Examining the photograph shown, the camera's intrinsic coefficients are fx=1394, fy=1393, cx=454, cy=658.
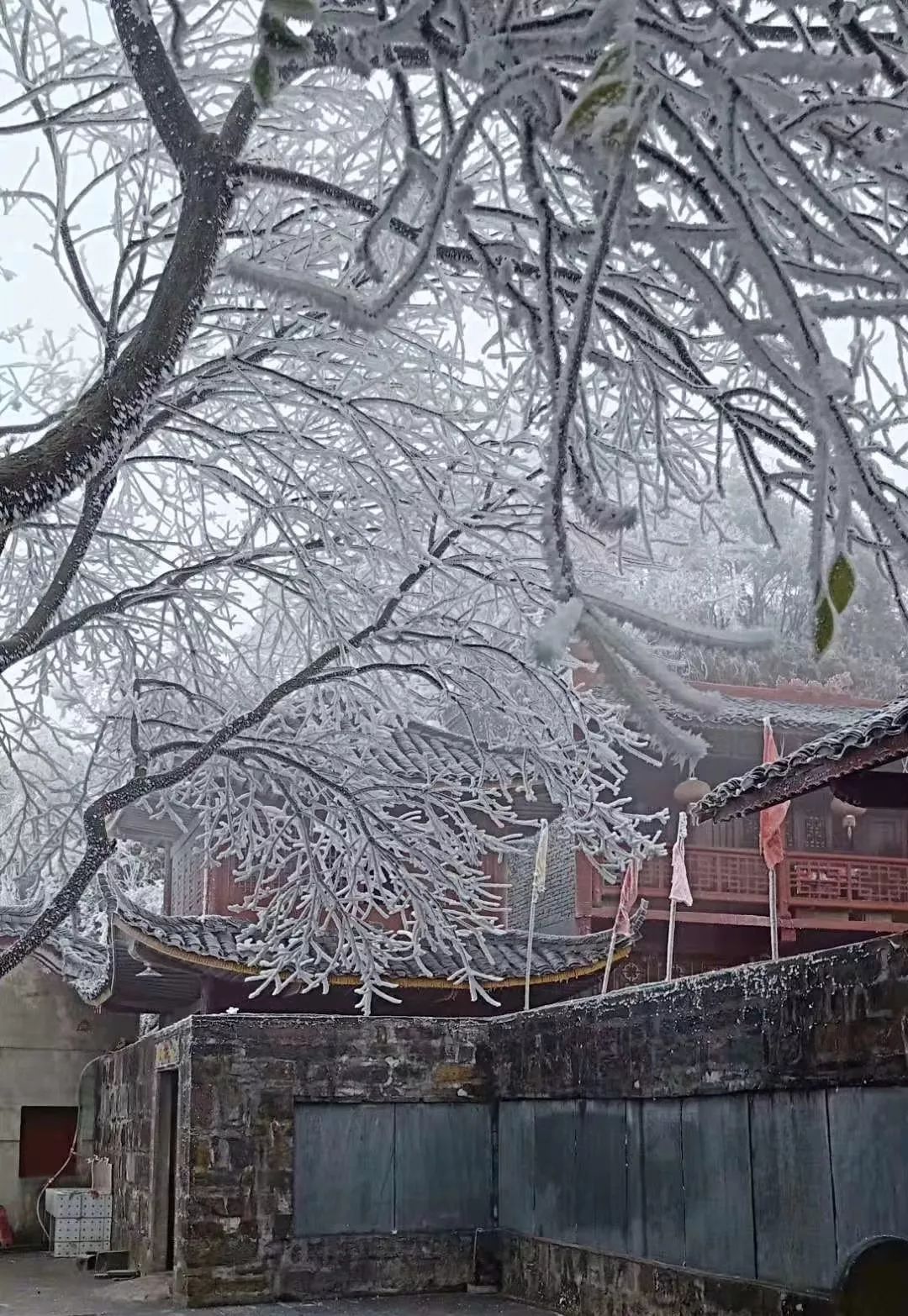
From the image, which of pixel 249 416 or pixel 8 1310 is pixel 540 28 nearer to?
pixel 249 416

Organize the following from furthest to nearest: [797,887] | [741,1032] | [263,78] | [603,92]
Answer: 1. [797,887]
2. [741,1032]
3. [263,78]
4. [603,92]

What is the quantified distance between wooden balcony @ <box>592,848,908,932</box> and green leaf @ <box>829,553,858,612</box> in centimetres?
1482

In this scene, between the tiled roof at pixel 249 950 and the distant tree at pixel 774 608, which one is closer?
the tiled roof at pixel 249 950

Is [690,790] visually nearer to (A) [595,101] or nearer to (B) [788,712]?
(B) [788,712]

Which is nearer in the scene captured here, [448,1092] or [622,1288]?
[622,1288]

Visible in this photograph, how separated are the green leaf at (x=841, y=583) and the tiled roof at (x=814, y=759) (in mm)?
3372

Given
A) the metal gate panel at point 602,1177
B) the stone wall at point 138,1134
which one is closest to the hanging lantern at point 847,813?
the metal gate panel at point 602,1177

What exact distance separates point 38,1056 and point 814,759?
594 inches

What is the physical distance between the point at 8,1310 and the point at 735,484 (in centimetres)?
3042

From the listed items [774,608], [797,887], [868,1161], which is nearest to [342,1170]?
[868,1161]

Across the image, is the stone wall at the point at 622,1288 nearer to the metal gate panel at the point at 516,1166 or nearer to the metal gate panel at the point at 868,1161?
the metal gate panel at the point at 516,1166

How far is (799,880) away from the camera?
17.1m

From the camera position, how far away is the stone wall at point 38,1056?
17719 mm

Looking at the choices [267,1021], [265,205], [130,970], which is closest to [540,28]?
[265,205]
